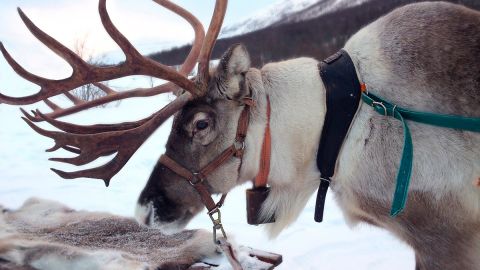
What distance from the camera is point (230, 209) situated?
4.71m

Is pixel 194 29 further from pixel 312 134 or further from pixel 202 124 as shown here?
pixel 312 134

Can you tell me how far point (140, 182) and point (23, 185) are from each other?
142 centimetres

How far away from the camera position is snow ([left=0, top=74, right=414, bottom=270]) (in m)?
3.45

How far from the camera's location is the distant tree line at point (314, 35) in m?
9.51

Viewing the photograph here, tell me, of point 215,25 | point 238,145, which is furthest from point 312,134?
point 215,25

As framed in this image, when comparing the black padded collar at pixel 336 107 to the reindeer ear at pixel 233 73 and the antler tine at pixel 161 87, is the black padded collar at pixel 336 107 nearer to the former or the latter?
the reindeer ear at pixel 233 73

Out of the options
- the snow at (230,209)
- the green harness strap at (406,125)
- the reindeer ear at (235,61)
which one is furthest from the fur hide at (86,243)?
the reindeer ear at (235,61)

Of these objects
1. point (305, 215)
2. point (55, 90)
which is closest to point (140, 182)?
point (305, 215)

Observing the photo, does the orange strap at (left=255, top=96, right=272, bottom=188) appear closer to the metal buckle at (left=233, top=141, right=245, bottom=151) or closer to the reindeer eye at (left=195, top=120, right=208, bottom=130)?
the metal buckle at (left=233, top=141, right=245, bottom=151)

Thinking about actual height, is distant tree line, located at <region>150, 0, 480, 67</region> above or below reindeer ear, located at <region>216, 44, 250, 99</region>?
below

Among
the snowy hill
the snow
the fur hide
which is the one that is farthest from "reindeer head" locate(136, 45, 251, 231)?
the snowy hill

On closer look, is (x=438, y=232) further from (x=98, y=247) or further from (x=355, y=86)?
(x=98, y=247)

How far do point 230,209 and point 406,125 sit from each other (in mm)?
3009

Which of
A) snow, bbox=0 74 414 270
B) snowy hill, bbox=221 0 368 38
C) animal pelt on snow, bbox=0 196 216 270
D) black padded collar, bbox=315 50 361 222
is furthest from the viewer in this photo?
snowy hill, bbox=221 0 368 38
